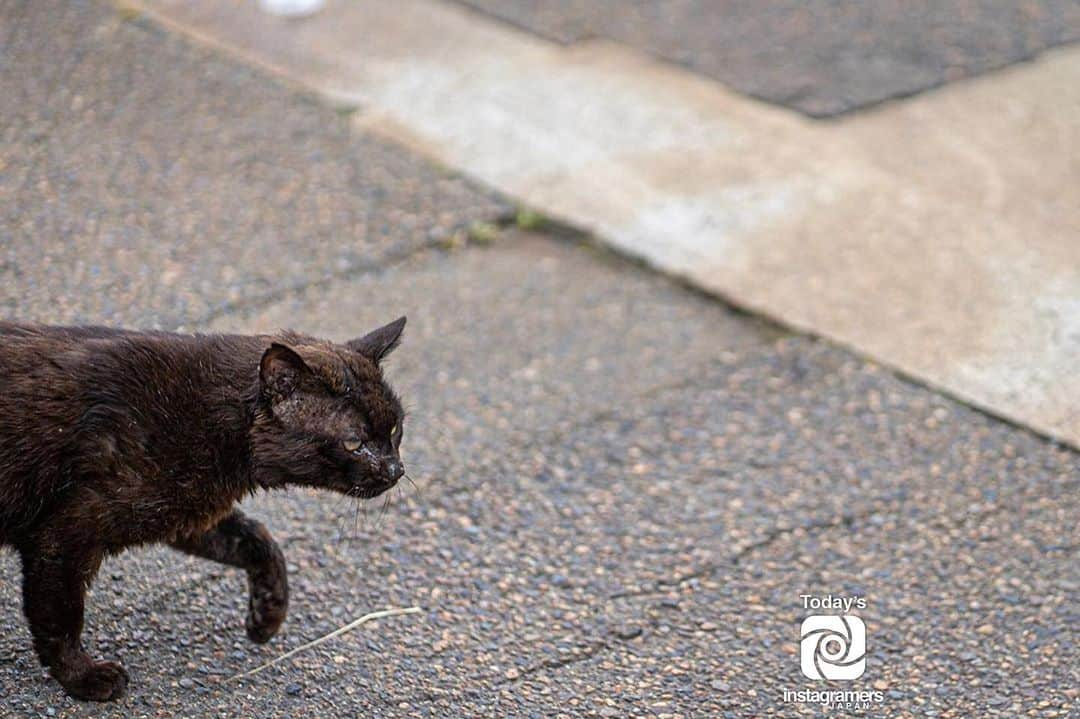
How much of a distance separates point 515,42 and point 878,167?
1.92m

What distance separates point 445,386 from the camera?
4562mm

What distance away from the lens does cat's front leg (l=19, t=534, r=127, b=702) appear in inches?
115

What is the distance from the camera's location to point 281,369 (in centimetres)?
298

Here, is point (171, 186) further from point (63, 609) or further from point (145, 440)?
point (63, 609)

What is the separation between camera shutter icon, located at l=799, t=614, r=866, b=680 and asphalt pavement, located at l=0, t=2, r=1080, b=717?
33mm

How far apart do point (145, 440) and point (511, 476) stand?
1433 mm

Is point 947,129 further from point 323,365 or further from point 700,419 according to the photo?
point 323,365

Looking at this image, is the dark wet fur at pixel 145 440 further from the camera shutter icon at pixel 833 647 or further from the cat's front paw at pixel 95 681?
the camera shutter icon at pixel 833 647

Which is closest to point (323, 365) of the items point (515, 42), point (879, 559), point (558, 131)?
point (879, 559)

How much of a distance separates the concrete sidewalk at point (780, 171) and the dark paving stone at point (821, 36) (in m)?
0.15

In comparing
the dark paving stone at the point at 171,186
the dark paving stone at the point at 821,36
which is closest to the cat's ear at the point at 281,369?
→ the dark paving stone at the point at 171,186

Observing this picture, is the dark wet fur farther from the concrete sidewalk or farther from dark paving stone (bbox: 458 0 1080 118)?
dark paving stone (bbox: 458 0 1080 118)

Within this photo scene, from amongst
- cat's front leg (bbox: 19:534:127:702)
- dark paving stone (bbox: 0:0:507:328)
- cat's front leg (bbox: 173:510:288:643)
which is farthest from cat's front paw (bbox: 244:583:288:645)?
dark paving stone (bbox: 0:0:507:328)

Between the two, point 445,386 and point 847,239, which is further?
point 847,239
